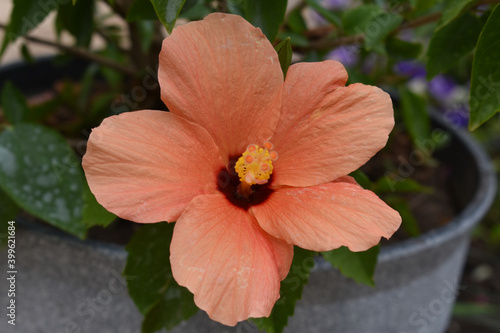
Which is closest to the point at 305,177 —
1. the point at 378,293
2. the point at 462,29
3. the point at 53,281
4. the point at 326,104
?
the point at 326,104

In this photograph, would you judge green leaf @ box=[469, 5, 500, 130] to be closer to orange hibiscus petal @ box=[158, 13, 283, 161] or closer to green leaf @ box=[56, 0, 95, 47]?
orange hibiscus petal @ box=[158, 13, 283, 161]

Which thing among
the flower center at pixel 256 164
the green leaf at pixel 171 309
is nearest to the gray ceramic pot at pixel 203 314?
the green leaf at pixel 171 309

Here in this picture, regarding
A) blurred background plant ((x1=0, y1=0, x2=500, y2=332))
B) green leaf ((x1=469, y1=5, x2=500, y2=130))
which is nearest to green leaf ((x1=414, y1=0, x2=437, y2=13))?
blurred background plant ((x1=0, y1=0, x2=500, y2=332))

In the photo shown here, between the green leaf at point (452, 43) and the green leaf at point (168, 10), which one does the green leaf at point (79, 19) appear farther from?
the green leaf at point (452, 43)

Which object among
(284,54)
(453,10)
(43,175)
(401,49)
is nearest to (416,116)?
(401,49)

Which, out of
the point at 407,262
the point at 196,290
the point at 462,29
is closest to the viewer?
the point at 196,290

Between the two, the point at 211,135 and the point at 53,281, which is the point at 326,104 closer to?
the point at 211,135
